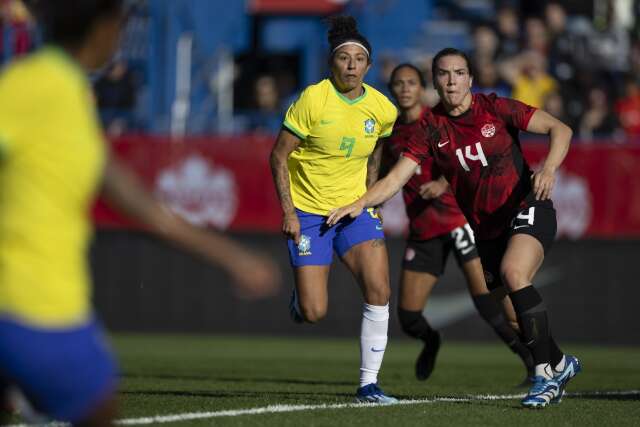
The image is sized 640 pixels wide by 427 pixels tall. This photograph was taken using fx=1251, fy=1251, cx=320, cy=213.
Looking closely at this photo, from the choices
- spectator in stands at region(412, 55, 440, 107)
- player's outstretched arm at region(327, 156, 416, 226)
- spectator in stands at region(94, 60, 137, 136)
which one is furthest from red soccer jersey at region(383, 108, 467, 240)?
spectator in stands at region(94, 60, 137, 136)

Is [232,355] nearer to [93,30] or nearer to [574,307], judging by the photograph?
[574,307]

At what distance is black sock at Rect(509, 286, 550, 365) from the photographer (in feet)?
28.2

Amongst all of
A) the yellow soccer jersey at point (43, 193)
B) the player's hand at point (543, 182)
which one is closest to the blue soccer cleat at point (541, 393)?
the player's hand at point (543, 182)

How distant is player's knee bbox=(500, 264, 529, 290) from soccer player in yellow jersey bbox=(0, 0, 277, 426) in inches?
183

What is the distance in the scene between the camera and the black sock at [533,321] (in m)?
8.60

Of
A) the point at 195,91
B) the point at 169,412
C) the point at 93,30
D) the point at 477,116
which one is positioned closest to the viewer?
the point at 93,30

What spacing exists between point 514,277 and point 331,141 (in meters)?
1.81

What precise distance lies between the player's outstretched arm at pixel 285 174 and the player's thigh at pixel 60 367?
17.3 ft

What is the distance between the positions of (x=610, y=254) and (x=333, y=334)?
4.14 metres

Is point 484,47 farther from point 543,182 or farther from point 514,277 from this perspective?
point 514,277

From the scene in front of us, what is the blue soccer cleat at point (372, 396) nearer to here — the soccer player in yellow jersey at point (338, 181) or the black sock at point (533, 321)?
the soccer player in yellow jersey at point (338, 181)

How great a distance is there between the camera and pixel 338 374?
489 inches

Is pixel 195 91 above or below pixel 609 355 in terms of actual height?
above

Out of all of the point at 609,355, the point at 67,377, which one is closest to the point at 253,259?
the point at 67,377
